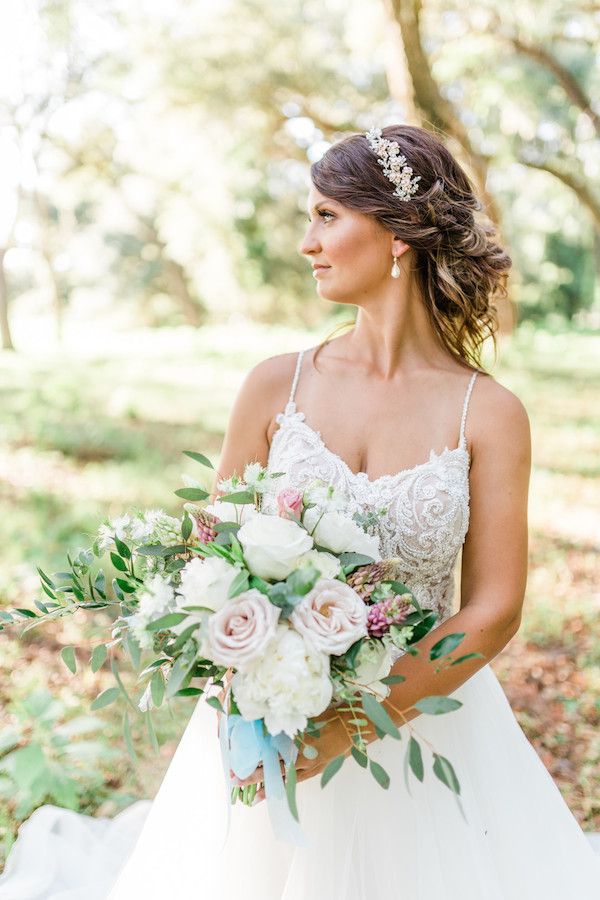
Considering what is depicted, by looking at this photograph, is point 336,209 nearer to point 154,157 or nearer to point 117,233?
point 154,157

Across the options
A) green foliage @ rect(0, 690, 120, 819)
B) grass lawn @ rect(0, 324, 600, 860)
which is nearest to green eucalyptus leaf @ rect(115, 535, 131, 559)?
grass lawn @ rect(0, 324, 600, 860)

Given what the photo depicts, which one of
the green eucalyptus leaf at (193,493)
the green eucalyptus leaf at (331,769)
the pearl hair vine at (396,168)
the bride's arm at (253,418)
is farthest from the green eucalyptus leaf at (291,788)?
the pearl hair vine at (396,168)

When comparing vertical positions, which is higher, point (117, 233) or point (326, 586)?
point (326, 586)

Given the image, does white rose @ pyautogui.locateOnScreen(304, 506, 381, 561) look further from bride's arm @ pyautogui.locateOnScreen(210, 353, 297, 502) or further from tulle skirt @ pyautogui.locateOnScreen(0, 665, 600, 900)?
bride's arm @ pyautogui.locateOnScreen(210, 353, 297, 502)

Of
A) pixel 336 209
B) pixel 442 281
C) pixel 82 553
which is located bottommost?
pixel 82 553

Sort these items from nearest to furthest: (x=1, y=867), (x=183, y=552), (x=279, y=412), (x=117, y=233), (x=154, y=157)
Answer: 1. (x=183, y=552)
2. (x=279, y=412)
3. (x=1, y=867)
4. (x=154, y=157)
5. (x=117, y=233)

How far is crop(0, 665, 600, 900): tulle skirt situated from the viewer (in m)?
2.25

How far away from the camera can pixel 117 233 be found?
32.6 m

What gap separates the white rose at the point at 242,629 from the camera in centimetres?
158

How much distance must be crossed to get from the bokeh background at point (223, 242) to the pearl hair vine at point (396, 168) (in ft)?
5.04

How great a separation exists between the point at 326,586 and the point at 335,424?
1.03 meters

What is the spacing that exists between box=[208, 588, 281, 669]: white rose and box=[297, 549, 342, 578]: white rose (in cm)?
11

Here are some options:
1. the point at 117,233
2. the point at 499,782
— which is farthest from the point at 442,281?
the point at 117,233

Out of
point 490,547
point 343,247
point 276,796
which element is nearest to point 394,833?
point 276,796
